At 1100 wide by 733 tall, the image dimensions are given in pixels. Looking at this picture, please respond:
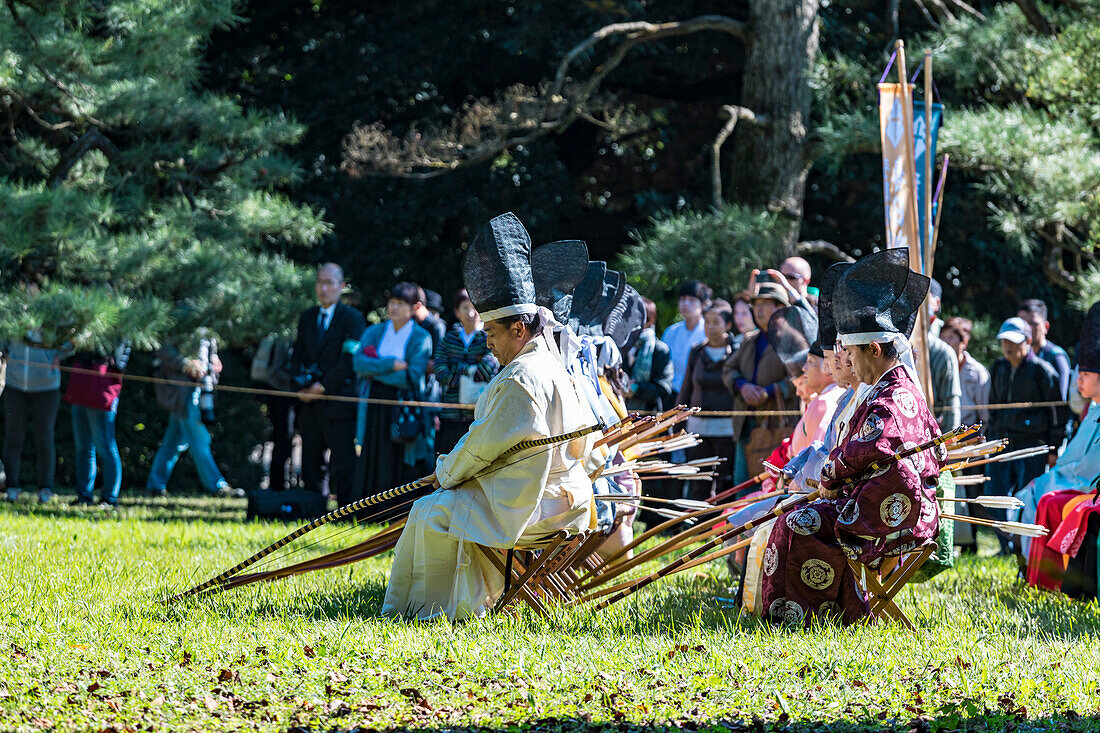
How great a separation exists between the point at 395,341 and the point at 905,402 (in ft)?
17.7

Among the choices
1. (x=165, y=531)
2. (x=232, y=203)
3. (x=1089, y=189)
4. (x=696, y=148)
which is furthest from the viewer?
(x=696, y=148)

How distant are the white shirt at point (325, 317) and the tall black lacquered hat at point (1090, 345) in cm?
544

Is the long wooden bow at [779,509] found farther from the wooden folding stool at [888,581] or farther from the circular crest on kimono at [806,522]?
the wooden folding stool at [888,581]

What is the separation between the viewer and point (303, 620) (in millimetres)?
5195

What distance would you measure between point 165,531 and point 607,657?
4635 millimetres

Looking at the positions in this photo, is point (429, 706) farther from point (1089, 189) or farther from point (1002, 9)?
point (1002, 9)

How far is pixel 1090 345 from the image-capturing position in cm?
705

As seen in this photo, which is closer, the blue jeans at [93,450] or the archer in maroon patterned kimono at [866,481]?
the archer in maroon patterned kimono at [866,481]

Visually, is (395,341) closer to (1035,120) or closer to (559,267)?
(559,267)

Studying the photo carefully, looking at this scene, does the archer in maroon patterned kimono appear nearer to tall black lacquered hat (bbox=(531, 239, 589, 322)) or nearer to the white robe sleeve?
the white robe sleeve

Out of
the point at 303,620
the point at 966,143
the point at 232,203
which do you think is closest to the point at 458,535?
the point at 303,620

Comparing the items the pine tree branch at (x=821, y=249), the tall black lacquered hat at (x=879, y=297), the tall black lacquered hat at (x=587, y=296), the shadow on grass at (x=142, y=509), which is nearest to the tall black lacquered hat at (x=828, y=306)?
the tall black lacquered hat at (x=879, y=297)

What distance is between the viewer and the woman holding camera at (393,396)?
9734mm

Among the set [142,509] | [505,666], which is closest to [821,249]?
[142,509]
